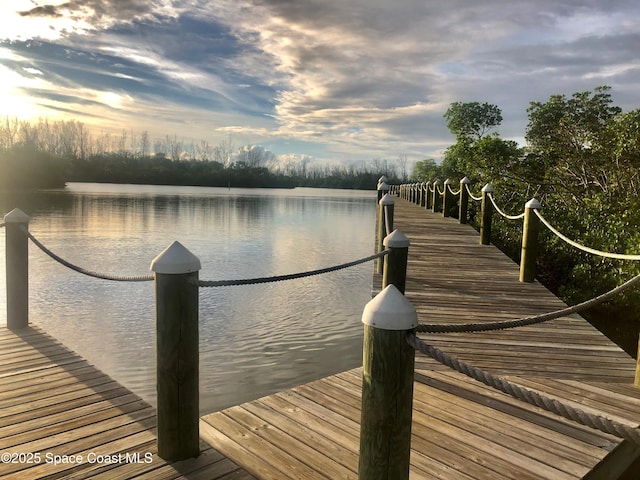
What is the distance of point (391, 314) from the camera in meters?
2.02

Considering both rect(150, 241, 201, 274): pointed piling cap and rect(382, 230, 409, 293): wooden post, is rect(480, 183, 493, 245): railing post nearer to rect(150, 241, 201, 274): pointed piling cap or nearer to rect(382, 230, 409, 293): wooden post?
rect(382, 230, 409, 293): wooden post

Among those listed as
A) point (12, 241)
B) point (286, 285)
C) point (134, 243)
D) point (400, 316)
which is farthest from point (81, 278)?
point (400, 316)

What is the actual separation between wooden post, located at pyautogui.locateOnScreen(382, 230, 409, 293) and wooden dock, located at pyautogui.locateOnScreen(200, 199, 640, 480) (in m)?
0.69

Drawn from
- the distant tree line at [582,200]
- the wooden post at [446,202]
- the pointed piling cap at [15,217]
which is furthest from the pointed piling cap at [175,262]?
the wooden post at [446,202]

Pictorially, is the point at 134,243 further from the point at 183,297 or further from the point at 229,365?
the point at 183,297

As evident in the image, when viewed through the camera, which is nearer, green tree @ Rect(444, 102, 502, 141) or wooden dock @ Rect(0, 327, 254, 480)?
wooden dock @ Rect(0, 327, 254, 480)

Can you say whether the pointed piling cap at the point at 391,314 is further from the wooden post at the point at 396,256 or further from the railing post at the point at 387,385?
the wooden post at the point at 396,256

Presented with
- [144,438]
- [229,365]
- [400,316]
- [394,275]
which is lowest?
[229,365]

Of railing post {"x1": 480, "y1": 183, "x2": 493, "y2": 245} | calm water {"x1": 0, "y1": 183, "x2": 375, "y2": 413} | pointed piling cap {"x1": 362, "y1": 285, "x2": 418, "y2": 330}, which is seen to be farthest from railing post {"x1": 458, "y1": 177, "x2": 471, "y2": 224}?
pointed piling cap {"x1": 362, "y1": 285, "x2": 418, "y2": 330}

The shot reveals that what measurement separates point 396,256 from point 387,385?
294 centimetres

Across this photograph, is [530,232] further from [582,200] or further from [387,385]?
[582,200]

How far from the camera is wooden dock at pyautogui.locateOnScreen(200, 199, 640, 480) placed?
285 centimetres

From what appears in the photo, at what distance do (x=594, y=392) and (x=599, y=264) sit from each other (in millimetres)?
7455

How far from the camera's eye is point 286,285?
14539 millimetres
